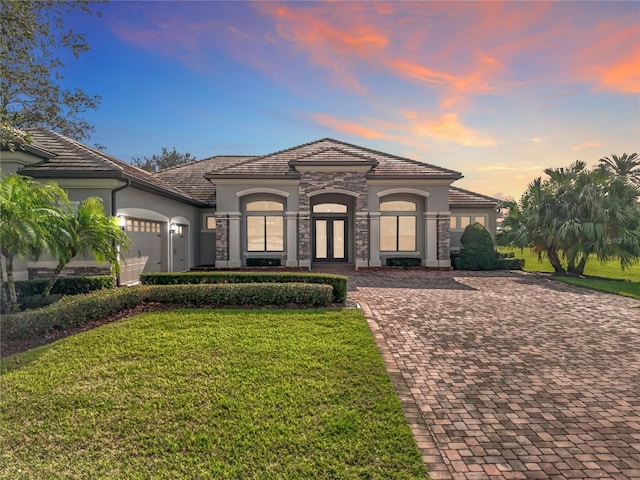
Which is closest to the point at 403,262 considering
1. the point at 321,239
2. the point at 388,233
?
the point at 388,233

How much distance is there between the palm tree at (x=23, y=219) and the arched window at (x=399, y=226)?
14710 millimetres

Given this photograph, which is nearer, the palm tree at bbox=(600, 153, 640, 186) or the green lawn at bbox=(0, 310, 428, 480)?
the green lawn at bbox=(0, 310, 428, 480)

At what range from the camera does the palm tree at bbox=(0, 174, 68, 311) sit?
20.8 ft

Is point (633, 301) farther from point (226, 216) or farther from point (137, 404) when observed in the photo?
point (226, 216)

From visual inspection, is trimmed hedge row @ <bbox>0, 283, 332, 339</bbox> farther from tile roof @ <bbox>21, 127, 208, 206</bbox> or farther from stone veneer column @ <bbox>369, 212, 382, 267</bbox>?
stone veneer column @ <bbox>369, 212, 382, 267</bbox>

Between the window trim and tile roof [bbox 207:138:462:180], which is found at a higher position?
tile roof [bbox 207:138:462:180]

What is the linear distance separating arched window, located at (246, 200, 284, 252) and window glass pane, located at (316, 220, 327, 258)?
241 centimetres

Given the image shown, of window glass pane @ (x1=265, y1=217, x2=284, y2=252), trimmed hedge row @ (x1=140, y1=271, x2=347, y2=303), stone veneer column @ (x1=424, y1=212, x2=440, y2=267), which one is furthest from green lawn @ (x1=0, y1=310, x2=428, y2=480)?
stone veneer column @ (x1=424, y1=212, x2=440, y2=267)

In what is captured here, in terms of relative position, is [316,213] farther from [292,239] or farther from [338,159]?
[338,159]

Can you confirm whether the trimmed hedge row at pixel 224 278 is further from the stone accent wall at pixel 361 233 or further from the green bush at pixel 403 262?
the green bush at pixel 403 262

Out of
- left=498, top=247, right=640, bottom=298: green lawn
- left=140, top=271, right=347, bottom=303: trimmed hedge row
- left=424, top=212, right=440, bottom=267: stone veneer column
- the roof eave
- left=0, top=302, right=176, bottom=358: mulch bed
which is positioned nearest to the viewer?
left=0, top=302, right=176, bottom=358: mulch bed

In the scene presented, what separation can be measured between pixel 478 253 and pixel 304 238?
9.48m

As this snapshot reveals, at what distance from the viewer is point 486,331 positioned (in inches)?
277

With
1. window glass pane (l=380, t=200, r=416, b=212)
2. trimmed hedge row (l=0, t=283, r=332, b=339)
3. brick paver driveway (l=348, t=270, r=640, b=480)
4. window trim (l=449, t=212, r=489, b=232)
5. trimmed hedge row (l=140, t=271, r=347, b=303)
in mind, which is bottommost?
brick paver driveway (l=348, t=270, r=640, b=480)
